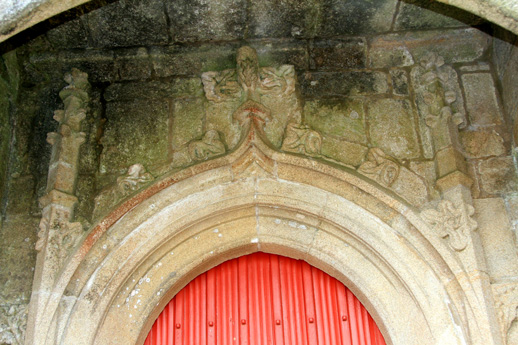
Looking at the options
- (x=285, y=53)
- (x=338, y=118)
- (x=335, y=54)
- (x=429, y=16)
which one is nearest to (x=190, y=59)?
(x=285, y=53)

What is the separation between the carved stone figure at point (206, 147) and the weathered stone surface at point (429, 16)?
145cm

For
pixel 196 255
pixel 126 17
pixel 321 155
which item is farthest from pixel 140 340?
pixel 126 17

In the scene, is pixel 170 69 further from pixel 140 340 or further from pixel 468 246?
pixel 468 246

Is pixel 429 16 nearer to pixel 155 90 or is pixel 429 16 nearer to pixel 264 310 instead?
pixel 155 90

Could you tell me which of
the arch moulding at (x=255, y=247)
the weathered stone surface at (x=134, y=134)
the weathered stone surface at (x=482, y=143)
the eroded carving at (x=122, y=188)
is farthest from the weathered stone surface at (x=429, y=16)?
the eroded carving at (x=122, y=188)

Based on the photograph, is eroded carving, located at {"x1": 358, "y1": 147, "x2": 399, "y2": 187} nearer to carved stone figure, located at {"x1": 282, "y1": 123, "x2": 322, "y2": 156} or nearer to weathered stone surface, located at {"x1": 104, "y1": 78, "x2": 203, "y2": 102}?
carved stone figure, located at {"x1": 282, "y1": 123, "x2": 322, "y2": 156}

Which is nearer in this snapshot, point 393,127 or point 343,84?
point 393,127

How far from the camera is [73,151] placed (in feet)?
11.4

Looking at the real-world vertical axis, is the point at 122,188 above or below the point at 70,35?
below

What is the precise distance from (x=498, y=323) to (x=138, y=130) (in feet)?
7.83

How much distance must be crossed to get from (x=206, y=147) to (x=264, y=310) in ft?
3.44

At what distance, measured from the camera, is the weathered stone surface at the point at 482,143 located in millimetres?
3439

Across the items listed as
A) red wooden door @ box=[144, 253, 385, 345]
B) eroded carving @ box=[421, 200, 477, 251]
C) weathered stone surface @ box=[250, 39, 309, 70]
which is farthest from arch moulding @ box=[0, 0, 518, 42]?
red wooden door @ box=[144, 253, 385, 345]

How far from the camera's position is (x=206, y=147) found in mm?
3455
